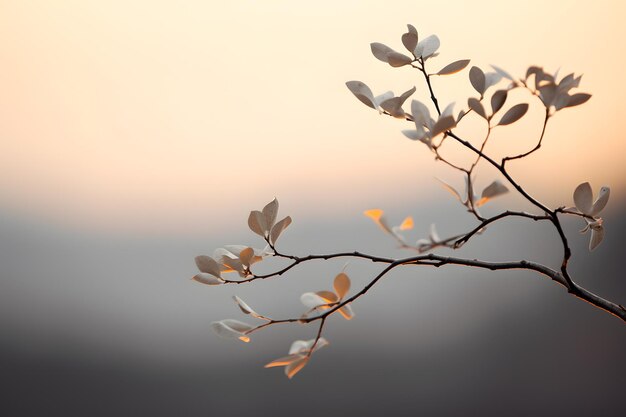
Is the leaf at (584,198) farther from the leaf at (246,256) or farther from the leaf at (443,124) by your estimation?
the leaf at (246,256)

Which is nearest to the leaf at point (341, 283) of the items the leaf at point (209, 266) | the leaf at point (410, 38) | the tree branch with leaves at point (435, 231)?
the tree branch with leaves at point (435, 231)

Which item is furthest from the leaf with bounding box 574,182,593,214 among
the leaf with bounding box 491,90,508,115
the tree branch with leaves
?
the leaf with bounding box 491,90,508,115

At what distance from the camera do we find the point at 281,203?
2234 mm

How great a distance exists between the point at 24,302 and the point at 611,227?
2062 millimetres

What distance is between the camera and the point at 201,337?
230cm

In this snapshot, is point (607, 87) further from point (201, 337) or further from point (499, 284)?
point (201, 337)

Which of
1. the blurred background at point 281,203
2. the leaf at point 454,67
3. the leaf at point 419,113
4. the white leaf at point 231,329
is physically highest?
the blurred background at point 281,203

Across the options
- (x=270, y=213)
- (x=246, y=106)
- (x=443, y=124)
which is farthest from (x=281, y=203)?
(x=443, y=124)

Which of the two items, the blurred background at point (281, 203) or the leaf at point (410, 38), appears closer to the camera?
the leaf at point (410, 38)

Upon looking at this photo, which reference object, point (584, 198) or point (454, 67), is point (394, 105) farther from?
point (584, 198)

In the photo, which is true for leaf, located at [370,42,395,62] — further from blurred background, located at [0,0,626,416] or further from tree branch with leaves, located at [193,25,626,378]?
blurred background, located at [0,0,626,416]

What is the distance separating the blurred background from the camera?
203 cm

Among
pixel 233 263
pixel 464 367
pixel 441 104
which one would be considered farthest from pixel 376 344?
pixel 233 263

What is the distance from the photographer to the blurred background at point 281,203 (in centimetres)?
203
